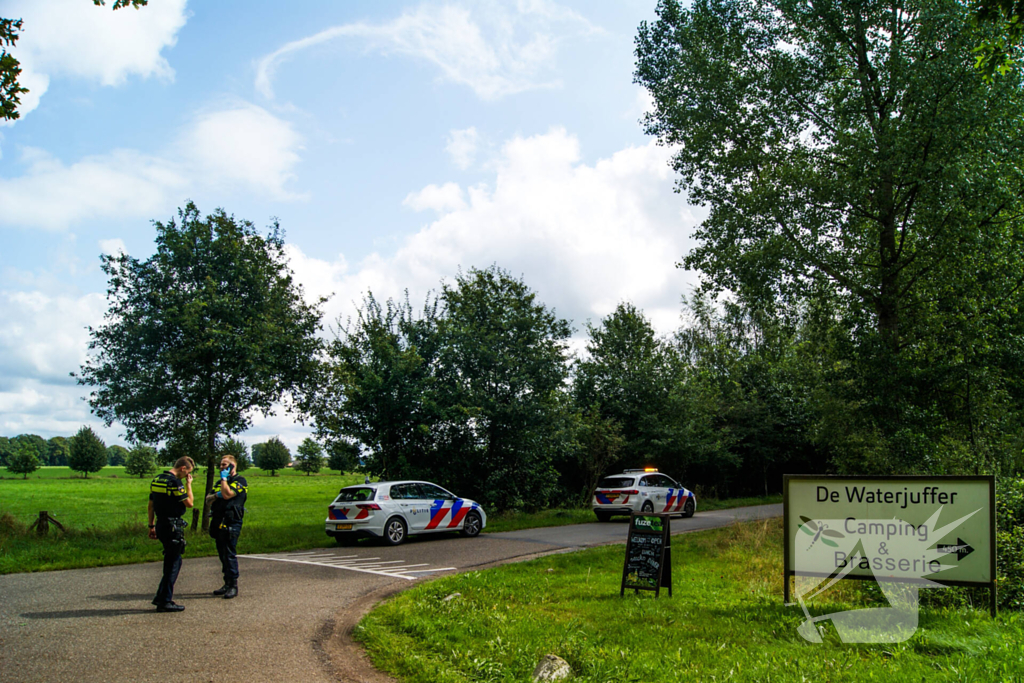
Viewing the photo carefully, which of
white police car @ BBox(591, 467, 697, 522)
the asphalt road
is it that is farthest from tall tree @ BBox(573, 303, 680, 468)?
the asphalt road

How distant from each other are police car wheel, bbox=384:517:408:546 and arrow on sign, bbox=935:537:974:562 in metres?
10.9

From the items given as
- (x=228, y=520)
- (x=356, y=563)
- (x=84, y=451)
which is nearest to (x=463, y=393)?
(x=356, y=563)

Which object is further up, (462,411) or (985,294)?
(985,294)

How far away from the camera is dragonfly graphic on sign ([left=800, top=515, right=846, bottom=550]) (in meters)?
7.98

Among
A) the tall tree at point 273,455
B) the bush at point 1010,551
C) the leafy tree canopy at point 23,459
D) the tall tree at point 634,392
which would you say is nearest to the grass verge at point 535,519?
the tall tree at point 634,392

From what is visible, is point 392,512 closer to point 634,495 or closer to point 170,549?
point 170,549

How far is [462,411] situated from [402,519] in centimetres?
629

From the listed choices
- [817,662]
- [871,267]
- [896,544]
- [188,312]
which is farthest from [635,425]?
[817,662]

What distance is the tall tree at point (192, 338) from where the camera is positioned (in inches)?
658

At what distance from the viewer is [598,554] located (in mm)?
12672

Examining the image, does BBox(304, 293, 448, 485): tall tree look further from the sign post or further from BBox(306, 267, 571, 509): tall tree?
the sign post

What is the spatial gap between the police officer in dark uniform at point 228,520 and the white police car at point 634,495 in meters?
14.3

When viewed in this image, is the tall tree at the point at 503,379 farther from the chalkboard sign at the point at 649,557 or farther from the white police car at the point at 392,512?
the chalkboard sign at the point at 649,557

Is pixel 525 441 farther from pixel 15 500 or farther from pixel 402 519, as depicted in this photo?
pixel 15 500
